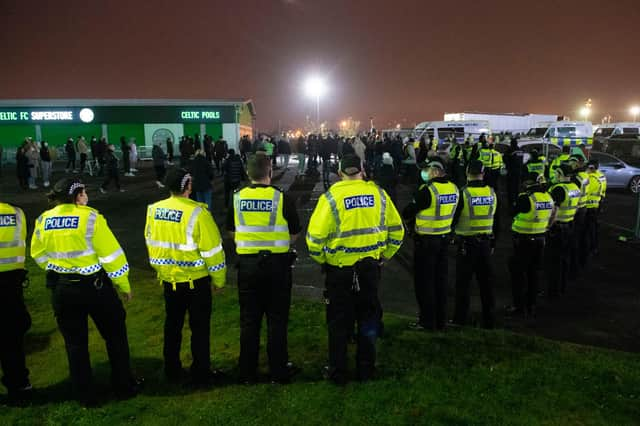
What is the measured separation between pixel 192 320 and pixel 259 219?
1099 mm

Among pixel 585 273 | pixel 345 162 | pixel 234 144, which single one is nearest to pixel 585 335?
pixel 585 273

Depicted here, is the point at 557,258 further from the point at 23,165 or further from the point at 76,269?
the point at 23,165

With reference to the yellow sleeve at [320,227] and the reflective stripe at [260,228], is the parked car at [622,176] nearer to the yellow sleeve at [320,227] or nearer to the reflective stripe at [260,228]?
the yellow sleeve at [320,227]

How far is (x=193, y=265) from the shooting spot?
3.91 meters

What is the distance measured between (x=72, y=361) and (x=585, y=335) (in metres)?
5.59

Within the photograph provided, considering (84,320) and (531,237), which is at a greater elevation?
(531,237)

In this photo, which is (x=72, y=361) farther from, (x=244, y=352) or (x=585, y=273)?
(x=585, y=273)

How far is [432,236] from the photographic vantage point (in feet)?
17.6

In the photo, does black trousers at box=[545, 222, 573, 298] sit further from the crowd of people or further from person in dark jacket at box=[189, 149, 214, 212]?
person in dark jacket at box=[189, 149, 214, 212]

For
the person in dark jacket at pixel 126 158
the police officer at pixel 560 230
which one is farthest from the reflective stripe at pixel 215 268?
the person in dark jacket at pixel 126 158

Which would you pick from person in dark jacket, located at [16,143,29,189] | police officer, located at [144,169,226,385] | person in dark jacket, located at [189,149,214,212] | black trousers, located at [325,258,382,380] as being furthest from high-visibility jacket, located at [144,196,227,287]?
person in dark jacket, located at [16,143,29,189]

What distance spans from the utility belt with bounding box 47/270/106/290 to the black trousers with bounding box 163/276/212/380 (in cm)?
54

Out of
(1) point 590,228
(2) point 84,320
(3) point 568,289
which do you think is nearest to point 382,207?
(2) point 84,320

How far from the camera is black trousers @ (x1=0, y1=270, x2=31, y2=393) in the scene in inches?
154
